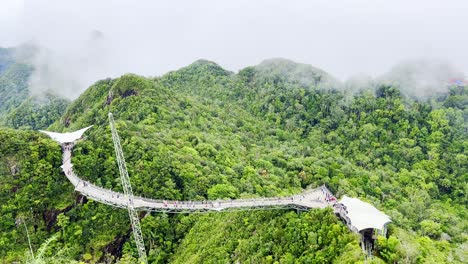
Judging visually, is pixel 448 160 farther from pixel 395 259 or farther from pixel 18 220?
pixel 18 220

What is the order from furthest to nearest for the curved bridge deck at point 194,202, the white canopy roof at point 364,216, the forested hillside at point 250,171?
the curved bridge deck at point 194,202 < the forested hillside at point 250,171 < the white canopy roof at point 364,216

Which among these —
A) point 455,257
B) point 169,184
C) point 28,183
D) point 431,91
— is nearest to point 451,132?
point 431,91

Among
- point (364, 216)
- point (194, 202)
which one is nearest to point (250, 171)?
point (194, 202)

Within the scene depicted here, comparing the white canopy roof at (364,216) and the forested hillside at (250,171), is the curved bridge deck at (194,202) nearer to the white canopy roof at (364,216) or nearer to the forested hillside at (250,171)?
the forested hillside at (250,171)

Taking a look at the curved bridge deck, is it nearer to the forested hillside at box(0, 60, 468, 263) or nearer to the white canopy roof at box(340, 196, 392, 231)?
the forested hillside at box(0, 60, 468, 263)

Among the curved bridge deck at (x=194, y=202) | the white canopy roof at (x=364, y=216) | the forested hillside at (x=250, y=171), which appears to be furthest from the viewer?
the curved bridge deck at (x=194, y=202)

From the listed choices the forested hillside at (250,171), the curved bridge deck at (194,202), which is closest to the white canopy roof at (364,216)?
the forested hillside at (250,171)

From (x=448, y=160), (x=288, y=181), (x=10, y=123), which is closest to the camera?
(x=288, y=181)
